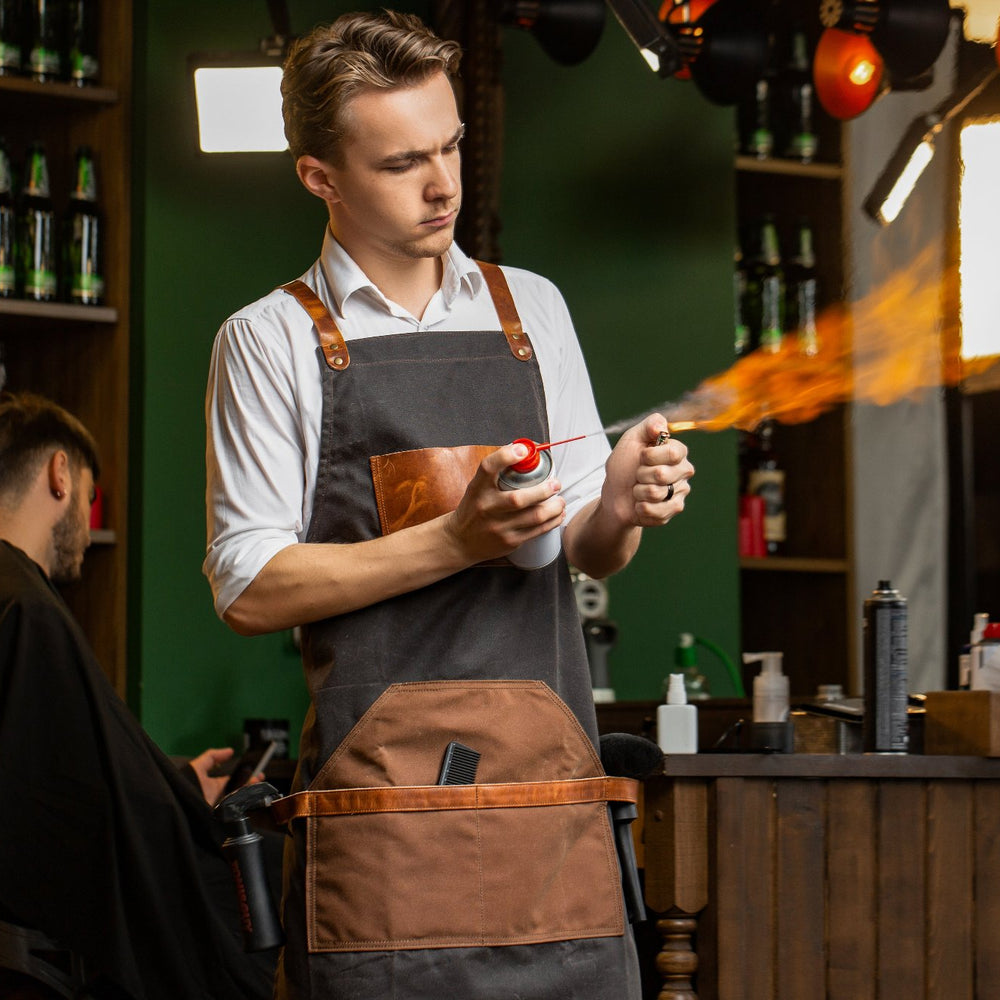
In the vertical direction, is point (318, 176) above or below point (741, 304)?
below

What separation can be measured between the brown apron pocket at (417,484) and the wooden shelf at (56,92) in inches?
93.1

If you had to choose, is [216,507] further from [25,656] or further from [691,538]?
[691,538]

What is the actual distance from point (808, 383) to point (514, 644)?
1.70ft

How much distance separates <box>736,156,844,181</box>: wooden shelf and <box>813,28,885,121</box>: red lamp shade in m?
0.68

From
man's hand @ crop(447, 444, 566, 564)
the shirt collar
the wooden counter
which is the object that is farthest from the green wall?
man's hand @ crop(447, 444, 566, 564)

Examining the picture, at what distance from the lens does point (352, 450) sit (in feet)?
4.68

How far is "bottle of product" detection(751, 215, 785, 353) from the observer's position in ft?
13.3

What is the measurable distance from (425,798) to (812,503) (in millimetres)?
2913

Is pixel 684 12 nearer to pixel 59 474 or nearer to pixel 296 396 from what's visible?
pixel 59 474

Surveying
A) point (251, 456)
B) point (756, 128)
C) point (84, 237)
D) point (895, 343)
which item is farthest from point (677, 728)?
point (756, 128)

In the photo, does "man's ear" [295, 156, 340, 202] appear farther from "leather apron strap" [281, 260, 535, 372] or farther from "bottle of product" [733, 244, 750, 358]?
"bottle of product" [733, 244, 750, 358]

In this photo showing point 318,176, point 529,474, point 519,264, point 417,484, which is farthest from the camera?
point 519,264

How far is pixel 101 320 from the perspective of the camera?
339 cm

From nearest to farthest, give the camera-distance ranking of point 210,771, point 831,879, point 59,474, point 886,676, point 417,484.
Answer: point 417,484, point 831,879, point 886,676, point 59,474, point 210,771
